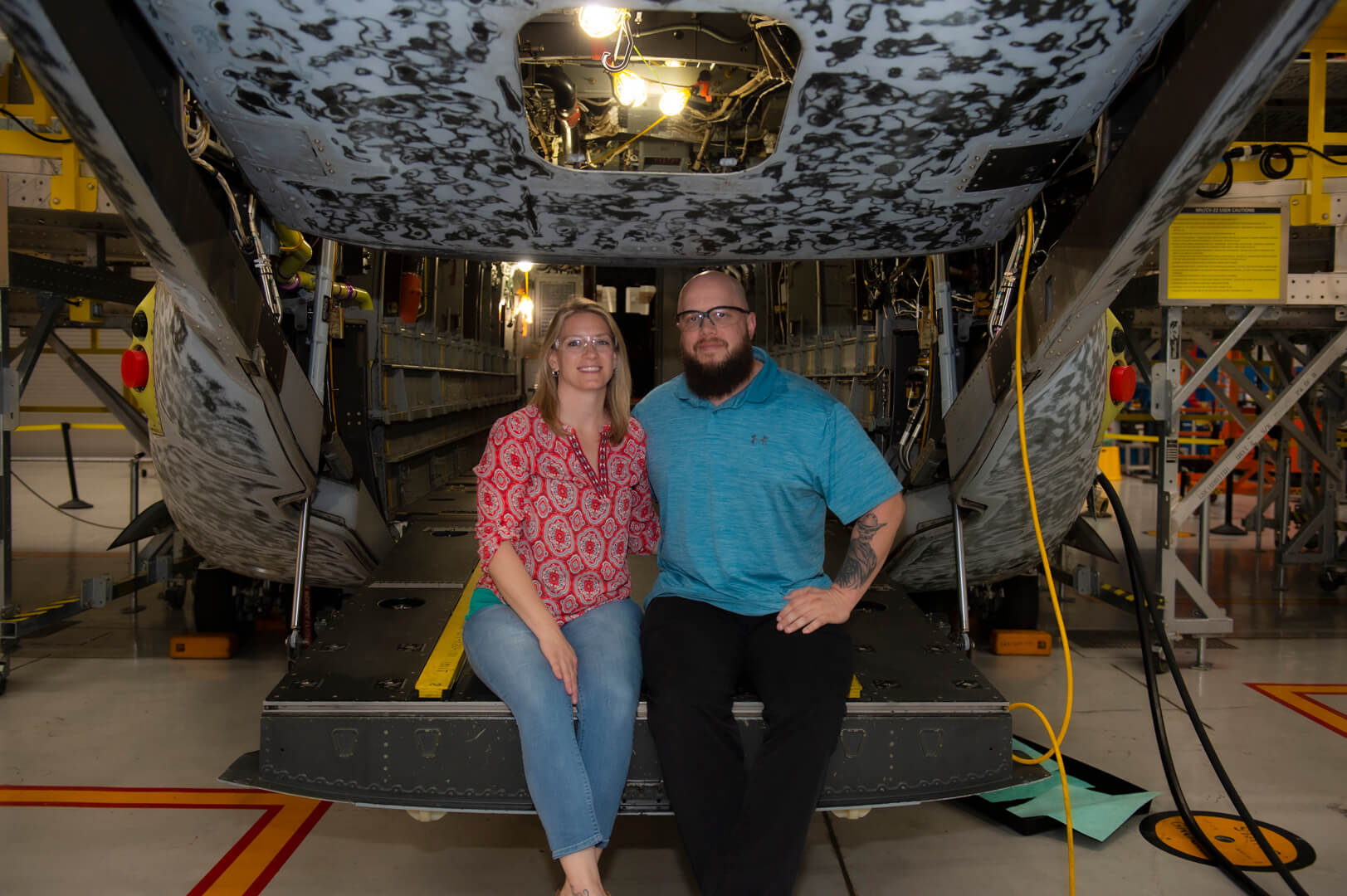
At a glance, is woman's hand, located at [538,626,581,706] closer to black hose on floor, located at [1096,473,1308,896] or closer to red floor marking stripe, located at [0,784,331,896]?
red floor marking stripe, located at [0,784,331,896]

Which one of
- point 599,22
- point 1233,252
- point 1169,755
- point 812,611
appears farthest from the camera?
point 1233,252

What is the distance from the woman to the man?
112 mm

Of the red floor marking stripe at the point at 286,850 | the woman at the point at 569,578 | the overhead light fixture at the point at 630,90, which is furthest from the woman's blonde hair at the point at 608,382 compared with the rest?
the overhead light fixture at the point at 630,90

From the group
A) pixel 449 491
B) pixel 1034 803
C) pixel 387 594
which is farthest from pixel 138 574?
pixel 1034 803

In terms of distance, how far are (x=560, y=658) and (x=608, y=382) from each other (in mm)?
852

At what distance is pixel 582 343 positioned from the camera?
262cm

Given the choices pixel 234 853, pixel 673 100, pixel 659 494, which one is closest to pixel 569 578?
pixel 659 494

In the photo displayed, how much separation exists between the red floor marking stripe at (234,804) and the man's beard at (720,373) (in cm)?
194

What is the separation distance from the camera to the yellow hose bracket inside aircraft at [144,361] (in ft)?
10.1

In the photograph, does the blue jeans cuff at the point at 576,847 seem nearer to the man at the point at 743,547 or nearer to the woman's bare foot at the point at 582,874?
the woman's bare foot at the point at 582,874

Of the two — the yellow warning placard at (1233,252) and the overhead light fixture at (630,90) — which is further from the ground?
the overhead light fixture at (630,90)

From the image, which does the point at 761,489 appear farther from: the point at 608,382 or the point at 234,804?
the point at 234,804

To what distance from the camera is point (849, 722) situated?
243cm

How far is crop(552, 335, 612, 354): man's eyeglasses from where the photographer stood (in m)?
2.62
